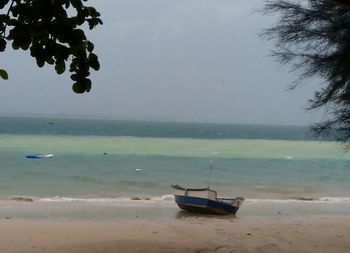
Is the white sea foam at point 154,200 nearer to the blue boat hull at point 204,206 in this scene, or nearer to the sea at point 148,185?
the sea at point 148,185

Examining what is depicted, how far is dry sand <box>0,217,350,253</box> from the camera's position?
25.7 ft

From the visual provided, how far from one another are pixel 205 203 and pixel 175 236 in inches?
153

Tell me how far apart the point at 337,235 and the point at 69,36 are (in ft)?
26.5

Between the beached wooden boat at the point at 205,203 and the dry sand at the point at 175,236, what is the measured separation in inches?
37.6

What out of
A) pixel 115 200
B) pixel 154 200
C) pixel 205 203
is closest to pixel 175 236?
pixel 205 203

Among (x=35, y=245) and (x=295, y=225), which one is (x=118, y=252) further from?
(x=295, y=225)

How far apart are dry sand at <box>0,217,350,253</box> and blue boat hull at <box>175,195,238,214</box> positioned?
0.94 meters

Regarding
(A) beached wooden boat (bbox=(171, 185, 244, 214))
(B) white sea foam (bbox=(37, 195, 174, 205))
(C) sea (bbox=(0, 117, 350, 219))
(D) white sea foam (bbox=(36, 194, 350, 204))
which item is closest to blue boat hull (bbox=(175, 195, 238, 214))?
(A) beached wooden boat (bbox=(171, 185, 244, 214))

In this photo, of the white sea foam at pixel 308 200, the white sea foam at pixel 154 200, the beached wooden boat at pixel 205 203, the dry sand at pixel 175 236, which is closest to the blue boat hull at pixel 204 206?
the beached wooden boat at pixel 205 203

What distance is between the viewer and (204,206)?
42.8 feet

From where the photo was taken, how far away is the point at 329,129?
311 inches

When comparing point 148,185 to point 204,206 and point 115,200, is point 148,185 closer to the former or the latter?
point 115,200

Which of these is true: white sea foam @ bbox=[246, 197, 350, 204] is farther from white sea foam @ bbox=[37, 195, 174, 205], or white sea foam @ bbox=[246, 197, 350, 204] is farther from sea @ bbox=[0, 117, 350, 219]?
white sea foam @ bbox=[37, 195, 174, 205]

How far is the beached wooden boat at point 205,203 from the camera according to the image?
13.0 metres
